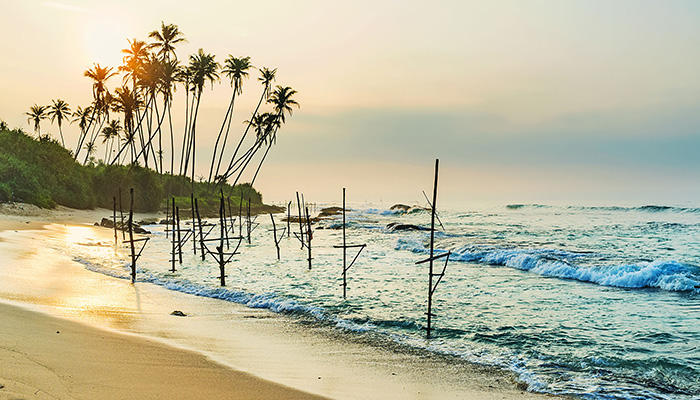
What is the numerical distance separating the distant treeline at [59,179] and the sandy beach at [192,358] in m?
28.4

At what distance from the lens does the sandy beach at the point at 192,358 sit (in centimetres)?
563

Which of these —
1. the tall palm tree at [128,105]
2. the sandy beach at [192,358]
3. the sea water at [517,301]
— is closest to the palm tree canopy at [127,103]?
the tall palm tree at [128,105]

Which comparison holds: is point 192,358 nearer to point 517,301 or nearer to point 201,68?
point 517,301

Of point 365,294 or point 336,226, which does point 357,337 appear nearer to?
point 365,294

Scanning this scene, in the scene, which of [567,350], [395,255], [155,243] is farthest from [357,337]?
[155,243]

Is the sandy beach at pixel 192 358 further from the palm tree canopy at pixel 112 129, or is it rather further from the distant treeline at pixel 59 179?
the palm tree canopy at pixel 112 129

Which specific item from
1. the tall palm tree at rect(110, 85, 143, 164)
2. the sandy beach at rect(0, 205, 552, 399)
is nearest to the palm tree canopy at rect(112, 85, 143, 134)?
the tall palm tree at rect(110, 85, 143, 164)

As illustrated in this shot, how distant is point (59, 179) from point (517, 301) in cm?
4206

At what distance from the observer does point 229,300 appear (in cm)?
1278

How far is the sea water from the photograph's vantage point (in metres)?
7.66

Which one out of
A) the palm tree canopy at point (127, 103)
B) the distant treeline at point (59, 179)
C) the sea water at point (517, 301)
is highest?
the palm tree canopy at point (127, 103)

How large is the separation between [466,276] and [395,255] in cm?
672

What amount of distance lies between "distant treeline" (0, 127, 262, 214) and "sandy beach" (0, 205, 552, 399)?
28381mm

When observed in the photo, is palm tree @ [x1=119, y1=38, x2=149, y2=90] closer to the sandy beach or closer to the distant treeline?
the distant treeline
